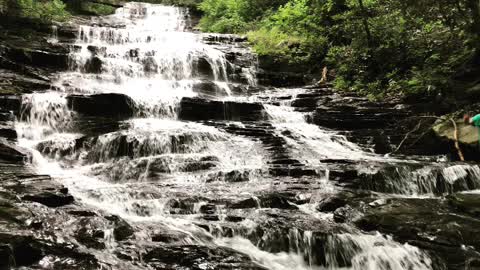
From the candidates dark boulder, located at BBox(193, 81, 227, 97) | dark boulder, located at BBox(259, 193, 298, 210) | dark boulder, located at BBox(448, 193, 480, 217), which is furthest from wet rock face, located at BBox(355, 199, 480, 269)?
dark boulder, located at BBox(193, 81, 227, 97)

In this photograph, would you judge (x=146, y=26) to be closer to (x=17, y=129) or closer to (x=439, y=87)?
(x=17, y=129)

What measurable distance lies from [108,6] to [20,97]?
16487 mm

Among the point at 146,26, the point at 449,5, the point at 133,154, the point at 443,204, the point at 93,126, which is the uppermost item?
the point at 146,26

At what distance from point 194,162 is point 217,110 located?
3724 millimetres

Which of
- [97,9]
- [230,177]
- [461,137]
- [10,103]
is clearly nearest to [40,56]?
[10,103]

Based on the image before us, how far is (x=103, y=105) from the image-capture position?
11.8m

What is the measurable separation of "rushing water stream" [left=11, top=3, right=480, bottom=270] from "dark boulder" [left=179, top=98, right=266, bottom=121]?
273 mm

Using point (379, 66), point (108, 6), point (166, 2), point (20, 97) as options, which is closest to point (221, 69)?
point (379, 66)

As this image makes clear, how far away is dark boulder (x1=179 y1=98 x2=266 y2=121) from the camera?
12.6m

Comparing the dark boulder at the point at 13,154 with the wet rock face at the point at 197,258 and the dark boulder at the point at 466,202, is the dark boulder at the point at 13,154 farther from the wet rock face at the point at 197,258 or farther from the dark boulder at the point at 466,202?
the dark boulder at the point at 466,202

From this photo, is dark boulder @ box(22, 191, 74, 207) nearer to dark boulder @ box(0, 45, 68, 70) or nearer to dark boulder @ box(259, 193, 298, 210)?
dark boulder @ box(259, 193, 298, 210)

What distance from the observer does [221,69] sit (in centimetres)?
1686

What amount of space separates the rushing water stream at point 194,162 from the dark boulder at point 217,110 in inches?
10.7

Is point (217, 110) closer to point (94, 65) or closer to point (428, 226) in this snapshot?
point (94, 65)
